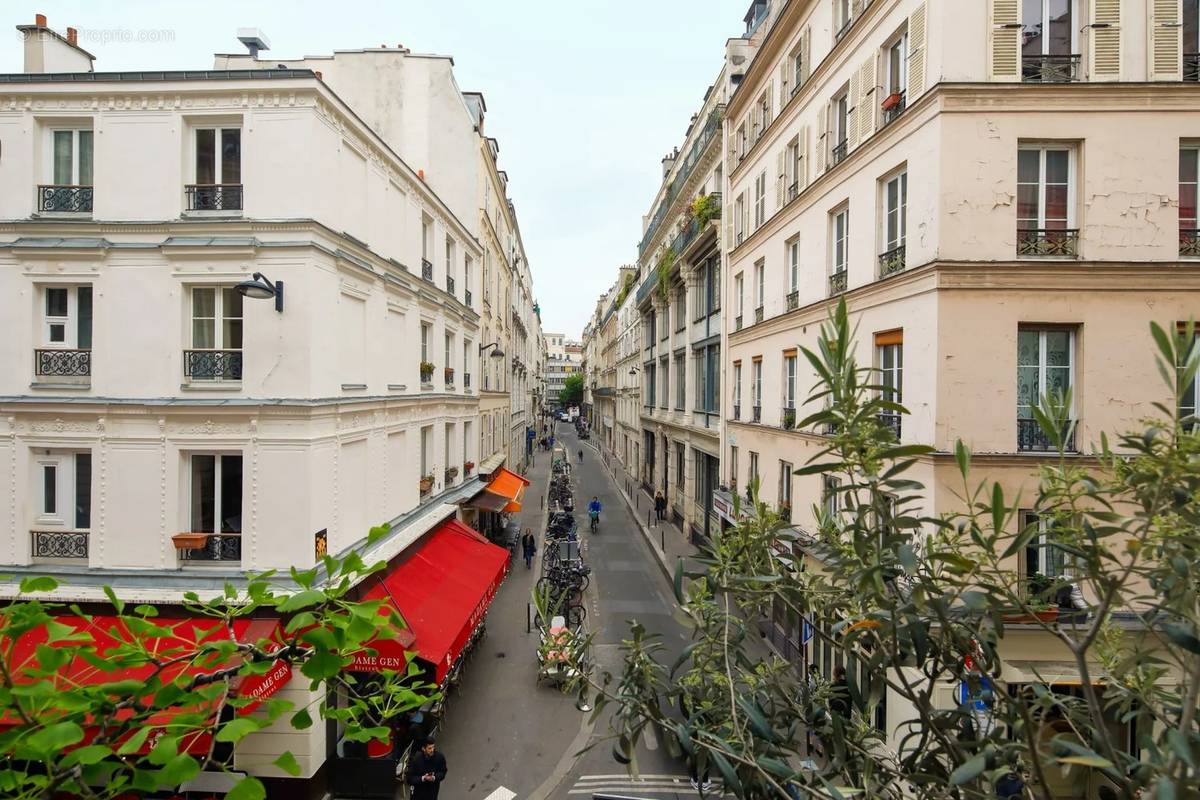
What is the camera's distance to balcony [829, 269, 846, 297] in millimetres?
12763

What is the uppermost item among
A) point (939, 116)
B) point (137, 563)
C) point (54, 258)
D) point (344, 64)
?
point (344, 64)

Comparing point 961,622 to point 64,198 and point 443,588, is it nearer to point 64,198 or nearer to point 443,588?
point 443,588

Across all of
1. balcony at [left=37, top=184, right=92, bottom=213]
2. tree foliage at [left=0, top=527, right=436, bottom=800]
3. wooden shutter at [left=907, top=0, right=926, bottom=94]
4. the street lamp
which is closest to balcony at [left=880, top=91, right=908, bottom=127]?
wooden shutter at [left=907, top=0, right=926, bottom=94]

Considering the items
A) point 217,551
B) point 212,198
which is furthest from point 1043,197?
point 217,551

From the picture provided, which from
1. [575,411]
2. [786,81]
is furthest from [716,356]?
[575,411]

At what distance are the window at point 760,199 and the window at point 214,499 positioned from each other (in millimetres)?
Result: 14884

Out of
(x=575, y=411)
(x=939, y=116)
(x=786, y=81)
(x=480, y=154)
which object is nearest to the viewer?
(x=939, y=116)

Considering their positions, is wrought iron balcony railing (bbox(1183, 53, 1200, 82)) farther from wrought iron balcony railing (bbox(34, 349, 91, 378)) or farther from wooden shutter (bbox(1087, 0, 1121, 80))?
wrought iron balcony railing (bbox(34, 349, 91, 378))

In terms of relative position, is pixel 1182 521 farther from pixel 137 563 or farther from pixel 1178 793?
pixel 137 563

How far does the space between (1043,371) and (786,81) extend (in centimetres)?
1058

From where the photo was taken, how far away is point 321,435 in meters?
9.91

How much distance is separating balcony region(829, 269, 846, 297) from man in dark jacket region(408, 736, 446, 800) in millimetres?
11335

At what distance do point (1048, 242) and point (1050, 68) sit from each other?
2.79 metres

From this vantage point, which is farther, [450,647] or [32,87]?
[450,647]
